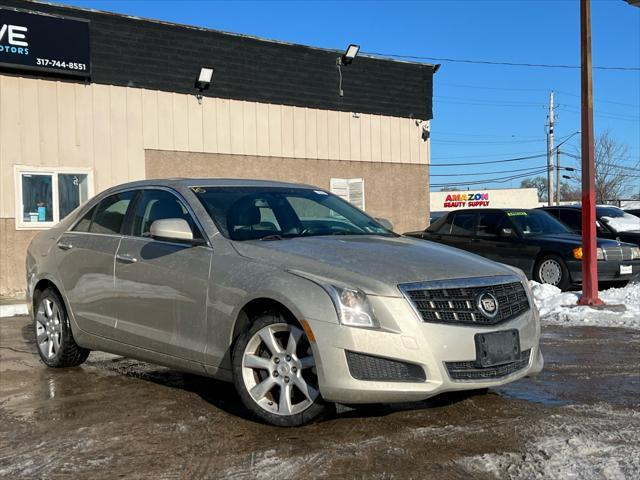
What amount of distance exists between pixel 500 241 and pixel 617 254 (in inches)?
79.6

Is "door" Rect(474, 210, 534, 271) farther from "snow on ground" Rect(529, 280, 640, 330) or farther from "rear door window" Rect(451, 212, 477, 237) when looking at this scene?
"snow on ground" Rect(529, 280, 640, 330)

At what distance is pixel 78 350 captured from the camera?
21.6 feet

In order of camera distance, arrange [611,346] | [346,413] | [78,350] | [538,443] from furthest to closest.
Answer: [611,346], [78,350], [346,413], [538,443]

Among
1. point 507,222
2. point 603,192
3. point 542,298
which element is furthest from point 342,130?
point 603,192

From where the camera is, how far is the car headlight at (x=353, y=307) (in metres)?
4.23

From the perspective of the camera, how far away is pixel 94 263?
6.09m

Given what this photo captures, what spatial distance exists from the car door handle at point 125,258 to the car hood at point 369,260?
107 cm

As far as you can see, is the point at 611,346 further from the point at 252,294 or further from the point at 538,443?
the point at 252,294

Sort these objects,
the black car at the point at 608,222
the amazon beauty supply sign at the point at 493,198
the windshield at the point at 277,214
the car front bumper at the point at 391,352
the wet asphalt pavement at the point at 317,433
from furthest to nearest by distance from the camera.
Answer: the amazon beauty supply sign at the point at 493,198 < the black car at the point at 608,222 < the windshield at the point at 277,214 < the car front bumper at the point at 391,352 < the wet asphalt pavement at the point at 317,433

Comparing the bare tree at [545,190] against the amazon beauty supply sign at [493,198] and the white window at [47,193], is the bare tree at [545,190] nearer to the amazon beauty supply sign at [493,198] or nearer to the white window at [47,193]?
the amazon beauty supply sign at [493,198]

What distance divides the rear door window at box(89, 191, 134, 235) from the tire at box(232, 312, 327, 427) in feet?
A: 6.58

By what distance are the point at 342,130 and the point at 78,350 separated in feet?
36.3

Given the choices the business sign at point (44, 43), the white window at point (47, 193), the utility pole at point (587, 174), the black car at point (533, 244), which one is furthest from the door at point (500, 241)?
the business sign at point (44, 43)

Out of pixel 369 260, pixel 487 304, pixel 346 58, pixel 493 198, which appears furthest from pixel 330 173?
pixel 493 198
